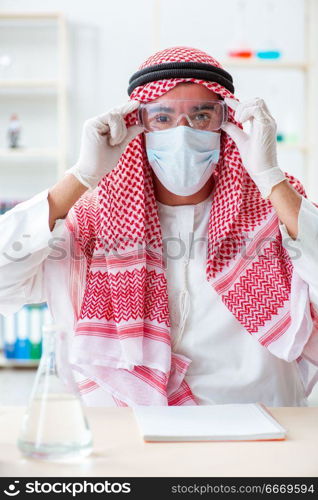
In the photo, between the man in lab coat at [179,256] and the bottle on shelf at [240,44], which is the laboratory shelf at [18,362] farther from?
the man in lab coat at [179,256]

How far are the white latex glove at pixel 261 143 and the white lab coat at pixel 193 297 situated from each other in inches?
3.9

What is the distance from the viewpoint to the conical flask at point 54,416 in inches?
38.4

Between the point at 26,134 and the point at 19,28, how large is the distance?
729mm

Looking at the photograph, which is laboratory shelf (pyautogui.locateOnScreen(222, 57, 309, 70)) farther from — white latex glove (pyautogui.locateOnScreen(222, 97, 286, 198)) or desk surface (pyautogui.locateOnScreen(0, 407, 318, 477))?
desk surface (pyautogui.locateOnScreen(0, 407, 318, 477))

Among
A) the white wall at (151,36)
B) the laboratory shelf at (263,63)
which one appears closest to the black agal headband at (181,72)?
the laboratory shelf at (263,63)

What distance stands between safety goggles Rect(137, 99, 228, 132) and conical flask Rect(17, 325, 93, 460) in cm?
81

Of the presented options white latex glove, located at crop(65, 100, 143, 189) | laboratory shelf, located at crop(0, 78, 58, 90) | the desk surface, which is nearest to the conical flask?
the desk surface

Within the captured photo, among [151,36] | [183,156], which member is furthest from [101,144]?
[151,36]

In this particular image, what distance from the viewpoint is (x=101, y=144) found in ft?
5.32

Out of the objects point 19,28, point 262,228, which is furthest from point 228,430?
point 19,28

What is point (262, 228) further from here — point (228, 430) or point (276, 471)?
point (276, 471)

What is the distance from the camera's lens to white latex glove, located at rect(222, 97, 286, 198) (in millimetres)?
1634

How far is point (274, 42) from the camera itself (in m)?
4.72

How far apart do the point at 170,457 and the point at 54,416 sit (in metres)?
0.19
